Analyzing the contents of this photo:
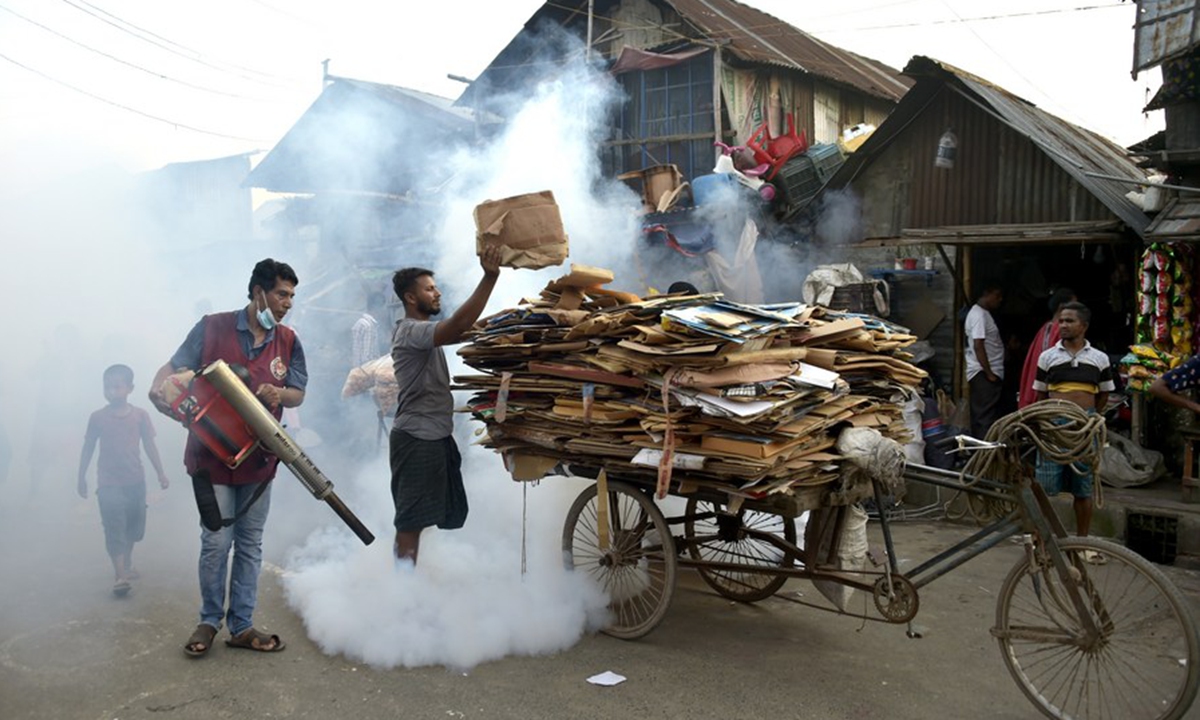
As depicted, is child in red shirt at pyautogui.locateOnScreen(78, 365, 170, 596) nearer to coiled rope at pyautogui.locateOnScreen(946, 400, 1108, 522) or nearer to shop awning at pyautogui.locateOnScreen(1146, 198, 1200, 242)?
coiled rope at pyautogui.locateOnScreen(946, 400, 1108, 522)

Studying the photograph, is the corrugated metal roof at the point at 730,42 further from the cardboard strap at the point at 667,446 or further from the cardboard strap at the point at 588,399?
the cardboard strap at the point at 667,446

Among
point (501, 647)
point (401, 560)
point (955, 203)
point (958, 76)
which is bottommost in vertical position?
point (501, 647)

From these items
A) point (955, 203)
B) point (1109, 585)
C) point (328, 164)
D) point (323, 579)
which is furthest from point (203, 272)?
point (1109, 585)

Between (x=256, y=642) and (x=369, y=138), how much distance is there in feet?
47.4

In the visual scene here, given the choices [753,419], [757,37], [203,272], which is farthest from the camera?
[757,37]

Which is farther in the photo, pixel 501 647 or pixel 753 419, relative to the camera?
pixel 501 647

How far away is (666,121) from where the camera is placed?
16.1 m

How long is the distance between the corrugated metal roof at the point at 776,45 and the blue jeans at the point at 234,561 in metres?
12.3

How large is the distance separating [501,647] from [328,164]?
1508 centimetres

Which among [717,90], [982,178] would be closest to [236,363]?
[982,178]

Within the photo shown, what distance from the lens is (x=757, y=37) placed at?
1753 centimetres

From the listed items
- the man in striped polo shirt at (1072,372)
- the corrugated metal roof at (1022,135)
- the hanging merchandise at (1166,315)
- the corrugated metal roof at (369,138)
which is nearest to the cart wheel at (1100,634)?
the man in striped polo shirt at (1072,372)

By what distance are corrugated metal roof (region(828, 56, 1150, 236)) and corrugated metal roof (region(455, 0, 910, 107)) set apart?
182 inches

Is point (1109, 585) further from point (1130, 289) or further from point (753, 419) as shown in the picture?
point (1130, 289)
